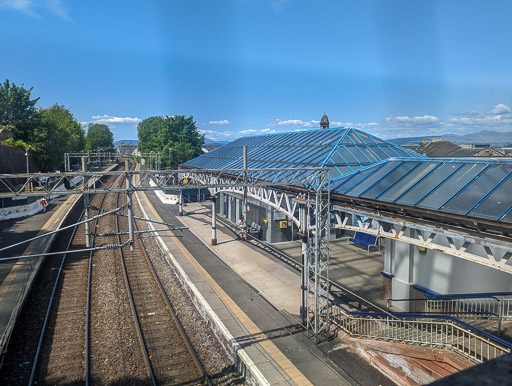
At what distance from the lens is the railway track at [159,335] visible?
11602mm

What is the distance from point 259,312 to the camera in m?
15.4

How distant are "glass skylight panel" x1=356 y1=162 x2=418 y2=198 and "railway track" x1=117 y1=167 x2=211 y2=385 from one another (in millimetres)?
8413

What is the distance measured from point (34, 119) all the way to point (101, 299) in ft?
140

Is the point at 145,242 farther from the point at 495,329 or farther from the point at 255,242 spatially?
the point at 495,329

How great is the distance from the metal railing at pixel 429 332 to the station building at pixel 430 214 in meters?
1.92

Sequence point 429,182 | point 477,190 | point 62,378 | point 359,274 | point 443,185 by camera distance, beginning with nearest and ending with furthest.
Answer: point 477,190, point 62,378, point 443,185, point 429,182, point 359,274

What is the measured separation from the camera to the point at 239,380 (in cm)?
1144

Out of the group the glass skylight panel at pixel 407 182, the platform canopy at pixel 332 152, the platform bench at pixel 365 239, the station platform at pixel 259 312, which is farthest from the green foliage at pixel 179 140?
the glass skylight panel at pixel 407 182

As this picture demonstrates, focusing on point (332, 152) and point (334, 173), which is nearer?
point (334, 173)

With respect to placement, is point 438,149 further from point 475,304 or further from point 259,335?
point 259,335

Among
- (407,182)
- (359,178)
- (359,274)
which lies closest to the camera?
(407,182)

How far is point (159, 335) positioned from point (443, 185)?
11.8 meters

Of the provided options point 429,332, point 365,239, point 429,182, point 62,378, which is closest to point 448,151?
point 365,239

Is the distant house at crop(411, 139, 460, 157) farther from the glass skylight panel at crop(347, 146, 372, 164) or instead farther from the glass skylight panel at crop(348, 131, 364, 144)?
the glass skylight panel at crop(347, 146, 372, 164)
